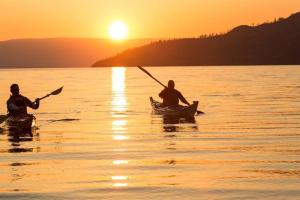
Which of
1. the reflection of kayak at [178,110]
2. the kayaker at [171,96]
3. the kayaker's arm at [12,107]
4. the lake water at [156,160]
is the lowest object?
the lake water at [156,160]

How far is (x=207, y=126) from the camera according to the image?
3014 centimetres

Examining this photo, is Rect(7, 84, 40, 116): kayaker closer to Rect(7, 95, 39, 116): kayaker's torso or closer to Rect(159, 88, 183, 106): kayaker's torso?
→ Rect(7, 95, 39, 116): kayaker's torso

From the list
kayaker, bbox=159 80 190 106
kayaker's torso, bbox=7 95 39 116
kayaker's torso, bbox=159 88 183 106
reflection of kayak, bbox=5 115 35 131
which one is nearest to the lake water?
reflection of kayak, bbox=5 115 35 131

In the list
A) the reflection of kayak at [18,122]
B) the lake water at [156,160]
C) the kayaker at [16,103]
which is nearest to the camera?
the lake water at [156,160]

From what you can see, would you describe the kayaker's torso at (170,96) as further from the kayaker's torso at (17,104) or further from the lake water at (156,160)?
the kayaker's torso at (17,104)

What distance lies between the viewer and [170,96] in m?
35.6

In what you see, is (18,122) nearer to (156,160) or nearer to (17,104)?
(17,104)

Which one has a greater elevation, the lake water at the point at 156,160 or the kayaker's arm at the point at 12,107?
the kayaker's arm at the point at 12,107

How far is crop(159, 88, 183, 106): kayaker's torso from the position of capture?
35031 millimetres

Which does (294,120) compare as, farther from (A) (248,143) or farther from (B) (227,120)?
(A) (248,143)

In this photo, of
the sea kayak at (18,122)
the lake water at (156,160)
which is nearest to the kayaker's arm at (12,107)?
the sea kayak at (18,122)

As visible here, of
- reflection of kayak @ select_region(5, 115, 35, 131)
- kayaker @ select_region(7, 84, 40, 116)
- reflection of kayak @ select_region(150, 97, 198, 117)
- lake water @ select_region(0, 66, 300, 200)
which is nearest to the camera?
lake water @ select_region(0, 66, 300, 200)

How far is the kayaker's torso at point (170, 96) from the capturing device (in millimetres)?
35031

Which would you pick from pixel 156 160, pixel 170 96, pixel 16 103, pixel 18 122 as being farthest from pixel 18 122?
pixel 156 160
